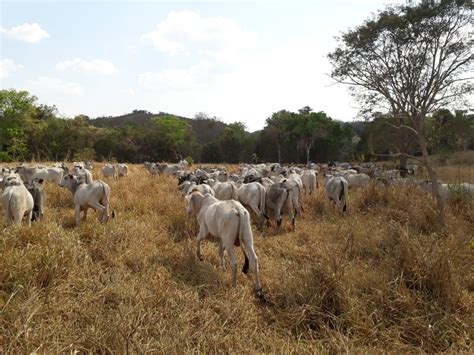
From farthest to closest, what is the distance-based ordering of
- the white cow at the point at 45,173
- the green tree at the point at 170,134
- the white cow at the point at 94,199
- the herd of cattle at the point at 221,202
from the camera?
the green tree at the point at 170,134, the white cow at the point at 45,173, the white cow at the point at 94,199, the herd of cattle at the point at 221,202

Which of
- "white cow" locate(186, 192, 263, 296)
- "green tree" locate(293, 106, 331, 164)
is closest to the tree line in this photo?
"green tree" locate(293, 106, 331, 164)

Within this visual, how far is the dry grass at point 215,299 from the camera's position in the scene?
3.88 metres

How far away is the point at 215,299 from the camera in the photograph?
5051 millimetres

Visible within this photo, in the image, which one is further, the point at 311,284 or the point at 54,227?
the point at 54,227

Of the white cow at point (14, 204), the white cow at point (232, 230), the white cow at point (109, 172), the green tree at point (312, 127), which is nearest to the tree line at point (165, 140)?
the green tree at point (312, 127)

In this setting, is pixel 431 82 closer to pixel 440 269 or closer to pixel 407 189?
pixel 407 189

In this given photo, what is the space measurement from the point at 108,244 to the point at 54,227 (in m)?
0.91

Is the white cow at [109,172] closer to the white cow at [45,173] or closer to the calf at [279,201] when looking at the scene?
the white cow at [45,173]

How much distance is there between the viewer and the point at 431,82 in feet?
61.6

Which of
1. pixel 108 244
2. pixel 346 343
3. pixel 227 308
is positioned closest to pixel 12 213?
pixel 108 244

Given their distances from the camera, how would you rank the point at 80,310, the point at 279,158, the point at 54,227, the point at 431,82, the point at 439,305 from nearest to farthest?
the point at 80,310 → the point at 439,305 → the point at 54,227 → the point at 431,82 → the point at 279,158

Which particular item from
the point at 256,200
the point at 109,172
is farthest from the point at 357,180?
the point at 109,172

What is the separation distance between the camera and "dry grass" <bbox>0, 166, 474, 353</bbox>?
153 inches

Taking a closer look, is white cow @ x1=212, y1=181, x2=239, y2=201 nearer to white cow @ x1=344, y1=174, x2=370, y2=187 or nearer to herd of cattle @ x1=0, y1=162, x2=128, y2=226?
herd of cattle @ x1=0, y1=162, x2=128, y2=226
